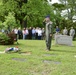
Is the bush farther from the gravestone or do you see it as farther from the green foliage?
the gravestone

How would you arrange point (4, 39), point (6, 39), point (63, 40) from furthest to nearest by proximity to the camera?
1. point (63, 40)
2. point (6, 39)
3. point (4, 39)

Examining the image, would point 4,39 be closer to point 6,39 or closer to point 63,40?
point 6,39

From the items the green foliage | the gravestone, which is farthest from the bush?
the gravestone

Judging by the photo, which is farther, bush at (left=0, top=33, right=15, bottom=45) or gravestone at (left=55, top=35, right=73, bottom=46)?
gravestone at (left=55, top=35, right=73, bottom=46)

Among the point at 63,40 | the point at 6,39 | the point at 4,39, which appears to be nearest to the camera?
the point at 4,39

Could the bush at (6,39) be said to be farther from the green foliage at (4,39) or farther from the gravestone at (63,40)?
the gravestone at (63,40)

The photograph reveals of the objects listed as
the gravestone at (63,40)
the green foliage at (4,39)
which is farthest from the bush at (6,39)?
the gravestone at (63,40)

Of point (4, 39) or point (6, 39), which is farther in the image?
point (6, 39)

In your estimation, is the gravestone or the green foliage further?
the gravestone

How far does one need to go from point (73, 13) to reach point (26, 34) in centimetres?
2910

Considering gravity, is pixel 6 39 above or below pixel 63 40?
above

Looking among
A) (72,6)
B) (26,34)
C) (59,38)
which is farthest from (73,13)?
(59,38)

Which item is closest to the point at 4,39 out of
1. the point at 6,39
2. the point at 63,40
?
the point at 6,39

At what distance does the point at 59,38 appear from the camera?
741 inches
